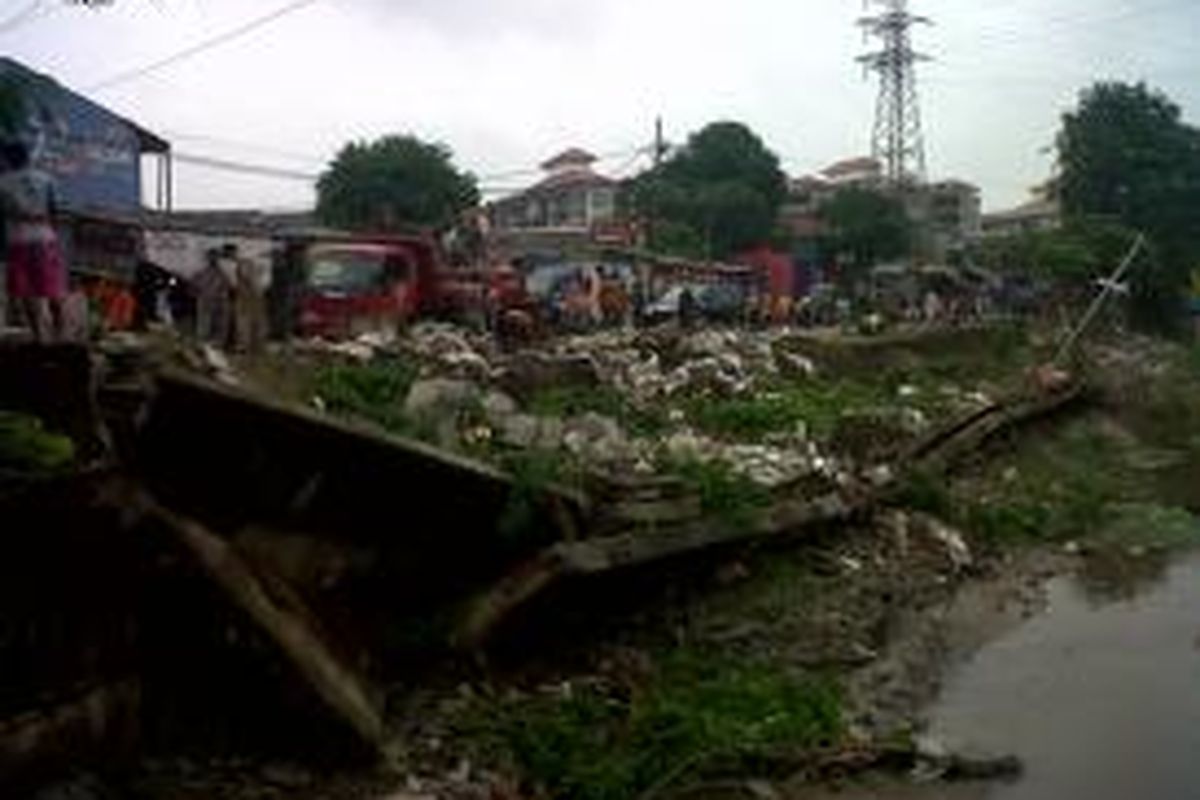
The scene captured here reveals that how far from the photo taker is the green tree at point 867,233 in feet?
202

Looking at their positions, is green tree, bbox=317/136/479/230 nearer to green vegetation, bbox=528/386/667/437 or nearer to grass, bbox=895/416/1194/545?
grass, bbox=895/416/1194/545

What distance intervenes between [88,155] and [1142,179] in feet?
146

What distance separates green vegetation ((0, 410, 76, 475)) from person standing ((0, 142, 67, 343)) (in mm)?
5112

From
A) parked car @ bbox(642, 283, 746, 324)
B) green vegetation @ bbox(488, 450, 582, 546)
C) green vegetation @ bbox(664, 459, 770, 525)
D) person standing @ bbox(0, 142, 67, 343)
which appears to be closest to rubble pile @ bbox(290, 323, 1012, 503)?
green vegetation @ bbox(664, 459, 770, 525)

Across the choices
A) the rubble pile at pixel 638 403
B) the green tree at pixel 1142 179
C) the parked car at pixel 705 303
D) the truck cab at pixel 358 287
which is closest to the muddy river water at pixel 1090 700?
the rubble pile at pixel 638 403

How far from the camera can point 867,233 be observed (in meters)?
61.6

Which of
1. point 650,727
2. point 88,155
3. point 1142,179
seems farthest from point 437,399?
point 1142,179

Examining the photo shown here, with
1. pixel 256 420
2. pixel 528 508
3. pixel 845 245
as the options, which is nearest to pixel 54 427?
pixel 256 420

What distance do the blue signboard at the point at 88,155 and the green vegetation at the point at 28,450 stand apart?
1516cm

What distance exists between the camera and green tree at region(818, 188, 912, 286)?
202 feet

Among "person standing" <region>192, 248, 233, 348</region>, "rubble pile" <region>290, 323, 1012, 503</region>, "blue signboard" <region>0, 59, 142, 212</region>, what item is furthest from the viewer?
"blue signboard" <region>0, 59, 142, 212</region>

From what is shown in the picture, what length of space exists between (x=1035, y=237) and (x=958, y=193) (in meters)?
47.4

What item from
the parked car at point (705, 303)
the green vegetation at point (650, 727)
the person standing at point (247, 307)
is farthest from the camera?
the parked car at point (705, 303)

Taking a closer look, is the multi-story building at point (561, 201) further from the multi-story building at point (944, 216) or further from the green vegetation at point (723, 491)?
the green vegetation at point (723, 491)
